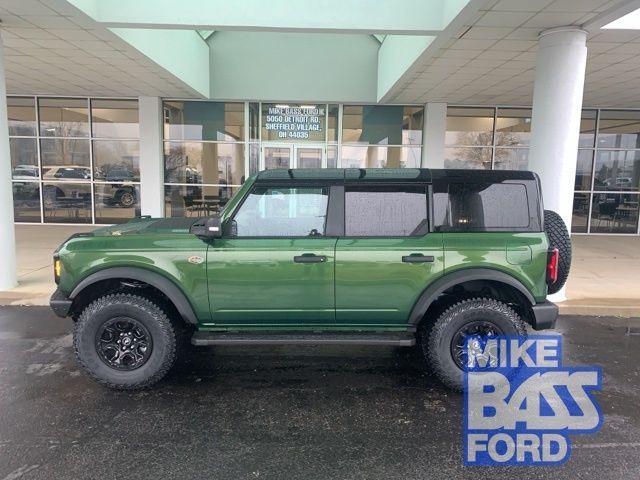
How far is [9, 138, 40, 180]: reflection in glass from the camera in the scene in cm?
1391

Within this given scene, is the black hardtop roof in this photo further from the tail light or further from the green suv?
the tail light

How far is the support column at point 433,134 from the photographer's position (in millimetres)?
12938

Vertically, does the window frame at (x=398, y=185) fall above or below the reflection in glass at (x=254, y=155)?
below

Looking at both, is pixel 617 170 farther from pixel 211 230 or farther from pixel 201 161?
pixel 211 230

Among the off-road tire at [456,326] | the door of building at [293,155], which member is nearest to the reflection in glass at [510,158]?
the door of building at [293,155]

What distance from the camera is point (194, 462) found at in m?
3.02

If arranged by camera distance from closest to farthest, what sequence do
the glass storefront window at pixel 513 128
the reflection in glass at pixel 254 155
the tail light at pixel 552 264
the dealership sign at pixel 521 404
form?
the dealership sign at pixel 521 404 → the tail light at pixel 552 264 → the reflection in glass at pixel 254 155 → the glass storefront window at pixel 513 128

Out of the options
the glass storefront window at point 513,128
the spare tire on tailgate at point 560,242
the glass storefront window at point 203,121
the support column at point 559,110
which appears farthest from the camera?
the glass storefront window at point 513,128

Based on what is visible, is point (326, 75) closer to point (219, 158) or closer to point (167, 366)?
point (219, 158)

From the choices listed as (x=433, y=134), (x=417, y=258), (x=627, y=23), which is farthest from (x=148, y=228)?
(x=433, y=134)

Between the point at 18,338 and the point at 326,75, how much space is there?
385 inches

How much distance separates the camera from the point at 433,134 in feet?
42.9

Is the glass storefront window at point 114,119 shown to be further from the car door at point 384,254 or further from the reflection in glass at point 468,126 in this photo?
the car door at point 384,254

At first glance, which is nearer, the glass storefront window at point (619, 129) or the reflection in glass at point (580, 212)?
the glass storefront window at point (619, 129)
